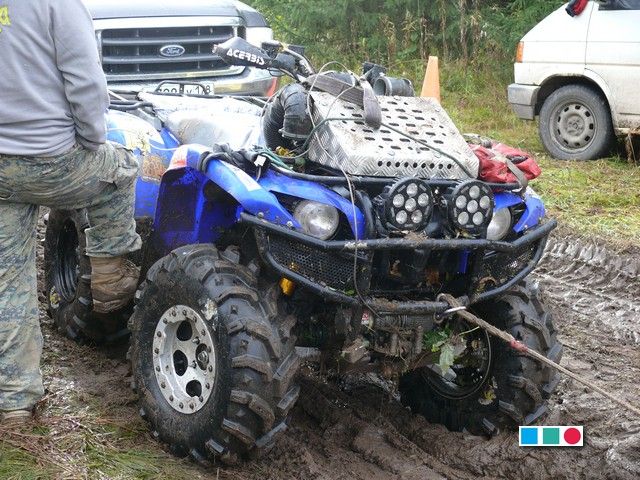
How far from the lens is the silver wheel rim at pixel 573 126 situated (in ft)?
34.9

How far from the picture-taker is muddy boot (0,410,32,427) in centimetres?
438

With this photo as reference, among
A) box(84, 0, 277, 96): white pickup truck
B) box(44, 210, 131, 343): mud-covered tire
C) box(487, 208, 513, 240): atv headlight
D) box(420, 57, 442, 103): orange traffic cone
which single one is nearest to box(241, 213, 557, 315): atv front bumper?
box(487, 208, 513, 240): atv headlight

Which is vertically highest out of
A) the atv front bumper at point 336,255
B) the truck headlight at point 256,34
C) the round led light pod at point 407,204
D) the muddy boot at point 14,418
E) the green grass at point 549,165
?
the truck headlight at point 256,34

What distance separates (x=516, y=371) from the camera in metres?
4.68

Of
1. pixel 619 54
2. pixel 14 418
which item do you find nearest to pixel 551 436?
pixel 14 418

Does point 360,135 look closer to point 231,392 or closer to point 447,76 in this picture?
point 231,392

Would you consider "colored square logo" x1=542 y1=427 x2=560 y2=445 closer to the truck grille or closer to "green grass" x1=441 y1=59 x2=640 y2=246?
"green grass" x1=441 y1=59 x2=640 y2=246

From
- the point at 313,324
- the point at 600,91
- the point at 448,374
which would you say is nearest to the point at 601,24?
the point at 600,91

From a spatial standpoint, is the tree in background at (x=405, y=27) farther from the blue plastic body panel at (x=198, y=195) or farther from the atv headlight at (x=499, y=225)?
the atv headlight at (x=499, y=225)

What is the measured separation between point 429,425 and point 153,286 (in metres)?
1.61

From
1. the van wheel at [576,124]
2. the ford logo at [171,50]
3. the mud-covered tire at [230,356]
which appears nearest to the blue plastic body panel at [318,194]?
the mud-covered tire at [230,356]

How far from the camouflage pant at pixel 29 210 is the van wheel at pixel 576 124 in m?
7.01

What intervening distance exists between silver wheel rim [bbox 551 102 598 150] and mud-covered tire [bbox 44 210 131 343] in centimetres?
656

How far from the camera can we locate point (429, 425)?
5.10 m
